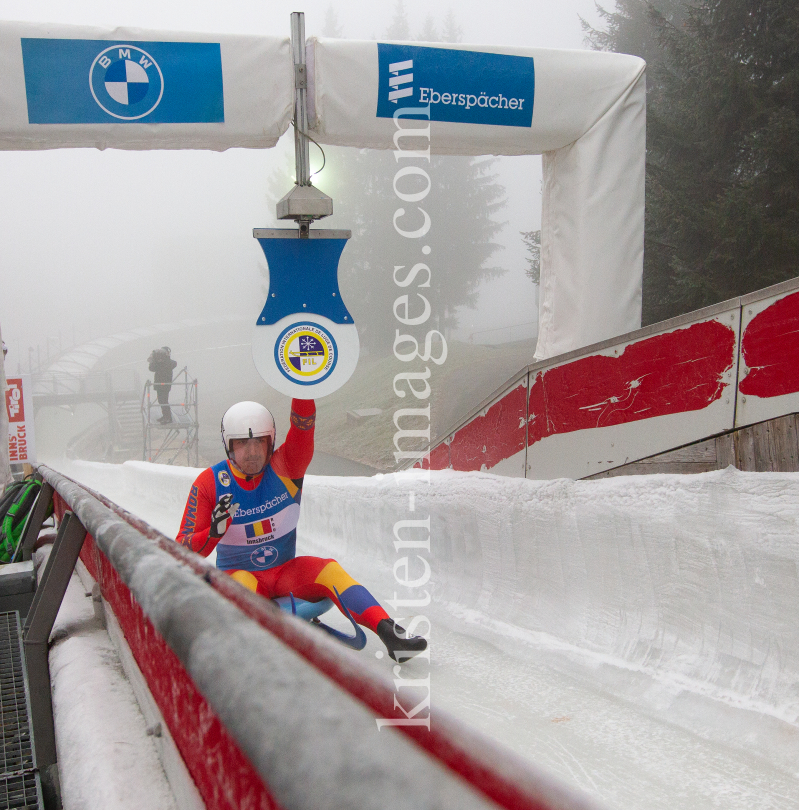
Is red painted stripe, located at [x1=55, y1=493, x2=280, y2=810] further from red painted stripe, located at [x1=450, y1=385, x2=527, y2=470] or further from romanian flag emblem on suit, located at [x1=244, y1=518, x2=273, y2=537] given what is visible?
red painted stripe, located at [x1=450, y1=385, x2=527, y2=470]

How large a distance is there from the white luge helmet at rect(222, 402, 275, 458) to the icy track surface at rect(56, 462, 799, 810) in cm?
89

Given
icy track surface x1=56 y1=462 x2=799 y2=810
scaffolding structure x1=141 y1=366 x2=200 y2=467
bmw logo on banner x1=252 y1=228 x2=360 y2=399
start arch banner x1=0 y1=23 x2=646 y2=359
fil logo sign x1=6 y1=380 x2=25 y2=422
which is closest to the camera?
icy track surface x1=56 y1=462 x2=799 y2=810

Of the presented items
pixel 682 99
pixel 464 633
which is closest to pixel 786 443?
pixel 464 633

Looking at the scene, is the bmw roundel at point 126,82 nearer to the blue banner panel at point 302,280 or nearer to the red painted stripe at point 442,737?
the blue banner panel at point 302,280

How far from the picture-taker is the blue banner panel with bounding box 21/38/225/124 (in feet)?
10.4

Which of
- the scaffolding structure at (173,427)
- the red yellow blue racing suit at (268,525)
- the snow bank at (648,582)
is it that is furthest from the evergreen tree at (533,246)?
the red yellow blue racing suit at (268,525)

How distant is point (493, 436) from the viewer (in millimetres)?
3564

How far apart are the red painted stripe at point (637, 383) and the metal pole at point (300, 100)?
1579 millimetres

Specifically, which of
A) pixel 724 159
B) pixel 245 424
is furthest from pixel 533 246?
pixel 245 424

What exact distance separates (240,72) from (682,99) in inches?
290

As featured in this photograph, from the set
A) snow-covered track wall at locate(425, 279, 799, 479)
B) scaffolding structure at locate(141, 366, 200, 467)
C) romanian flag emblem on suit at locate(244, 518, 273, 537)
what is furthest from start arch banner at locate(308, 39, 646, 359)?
scaffolding structure at locate(141, 366, 200, 467)

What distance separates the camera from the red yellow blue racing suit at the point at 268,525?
241cm

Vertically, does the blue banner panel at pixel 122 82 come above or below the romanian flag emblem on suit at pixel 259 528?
above

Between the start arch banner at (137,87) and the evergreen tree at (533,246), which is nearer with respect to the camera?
the start arch banner at (137,87)
